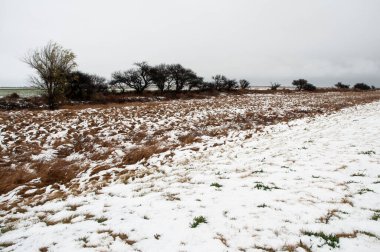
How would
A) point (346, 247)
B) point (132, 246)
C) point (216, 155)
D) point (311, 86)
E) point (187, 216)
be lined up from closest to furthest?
1. point (346, 247)
2. point (132, 246)
3. point (187, 216)
4. point (216, 155)
5. point (311, 86)

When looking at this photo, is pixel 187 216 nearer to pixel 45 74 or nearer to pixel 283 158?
pixel 283 158

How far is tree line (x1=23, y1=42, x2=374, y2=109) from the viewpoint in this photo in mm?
25938

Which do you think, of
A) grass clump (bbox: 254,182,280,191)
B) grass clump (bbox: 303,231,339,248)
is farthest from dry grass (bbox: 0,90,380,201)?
grass clump (bbox: 303,231,339,248)

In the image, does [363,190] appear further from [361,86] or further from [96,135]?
[361,86]

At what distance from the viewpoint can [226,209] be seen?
627 centimetres

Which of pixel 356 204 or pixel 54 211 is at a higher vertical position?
pixel 356 204

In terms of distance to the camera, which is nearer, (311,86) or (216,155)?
(216,155)

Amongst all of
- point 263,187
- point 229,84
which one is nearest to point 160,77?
point 229,84

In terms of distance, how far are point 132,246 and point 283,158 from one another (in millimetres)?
Answer: 7692

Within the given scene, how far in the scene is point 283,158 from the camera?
10.6 meters

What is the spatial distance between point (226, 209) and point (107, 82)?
50.9 meters

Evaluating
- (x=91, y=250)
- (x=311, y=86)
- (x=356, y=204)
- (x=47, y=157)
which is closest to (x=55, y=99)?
(x=47, y=157)

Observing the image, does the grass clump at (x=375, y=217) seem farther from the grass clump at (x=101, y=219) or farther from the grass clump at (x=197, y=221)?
the grass clump at (x=101, y=219)

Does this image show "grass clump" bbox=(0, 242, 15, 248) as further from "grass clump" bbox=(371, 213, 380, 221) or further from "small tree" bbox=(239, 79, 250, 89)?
"small tree" bbox=(239, 79, 250, 89)
